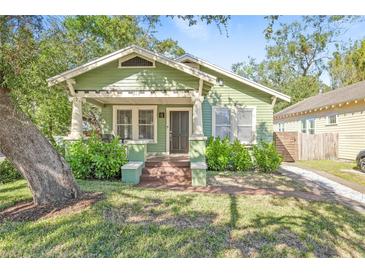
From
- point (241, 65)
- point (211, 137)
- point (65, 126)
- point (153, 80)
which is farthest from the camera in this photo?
point (241, 65)

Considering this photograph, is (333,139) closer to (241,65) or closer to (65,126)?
(65,126)

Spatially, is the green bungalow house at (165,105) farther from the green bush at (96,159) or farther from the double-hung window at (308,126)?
the double-hung window at (308,126)

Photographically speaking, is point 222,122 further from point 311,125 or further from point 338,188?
point 311,125

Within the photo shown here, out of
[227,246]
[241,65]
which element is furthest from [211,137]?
[241,65]

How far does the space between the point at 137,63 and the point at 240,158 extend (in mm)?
5233

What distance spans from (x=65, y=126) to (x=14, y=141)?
9.10 meters

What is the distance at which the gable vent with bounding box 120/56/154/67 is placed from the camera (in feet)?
28.8

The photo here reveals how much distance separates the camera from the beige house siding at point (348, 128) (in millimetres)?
12664

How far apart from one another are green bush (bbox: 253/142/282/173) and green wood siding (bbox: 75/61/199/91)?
3.97 m

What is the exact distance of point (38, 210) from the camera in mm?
4742

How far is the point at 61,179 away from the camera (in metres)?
5.14

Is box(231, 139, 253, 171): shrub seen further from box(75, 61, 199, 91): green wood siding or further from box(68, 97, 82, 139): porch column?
box(68, 97, 82, 139): porch column

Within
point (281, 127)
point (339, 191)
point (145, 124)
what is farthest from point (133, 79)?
point (281, 127)

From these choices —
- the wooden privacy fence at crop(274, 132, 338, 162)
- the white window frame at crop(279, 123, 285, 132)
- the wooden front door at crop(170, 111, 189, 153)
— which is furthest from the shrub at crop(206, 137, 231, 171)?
the white window frame at crop(279, 123, 285, 132)
